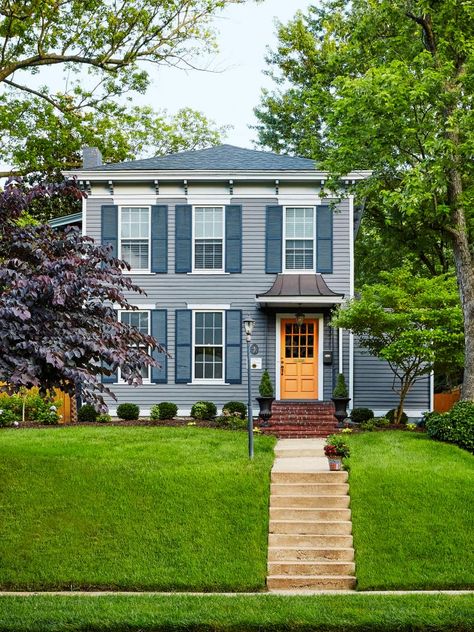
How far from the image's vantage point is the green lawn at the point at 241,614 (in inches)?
310

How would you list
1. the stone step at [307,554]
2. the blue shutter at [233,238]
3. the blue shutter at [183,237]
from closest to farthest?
the stone step at [307,554]
the blue shutter at [233,238]
the blue shutter at [183,237]

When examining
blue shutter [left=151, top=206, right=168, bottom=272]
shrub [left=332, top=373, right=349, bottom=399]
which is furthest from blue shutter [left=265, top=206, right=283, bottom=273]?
shrub [left=332, top=373, right=349, bottom=399]

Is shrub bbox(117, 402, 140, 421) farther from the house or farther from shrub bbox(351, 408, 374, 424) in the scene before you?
shrub bbox(351, 408, 374, 424)

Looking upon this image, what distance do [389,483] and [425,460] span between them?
62.2 inches

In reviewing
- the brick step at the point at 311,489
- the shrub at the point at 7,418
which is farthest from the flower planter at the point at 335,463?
the shrub at the point at 7,418

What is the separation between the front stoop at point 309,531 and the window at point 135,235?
870 centimetres

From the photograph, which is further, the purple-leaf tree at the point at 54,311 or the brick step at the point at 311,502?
the brick step at the point at 311,502

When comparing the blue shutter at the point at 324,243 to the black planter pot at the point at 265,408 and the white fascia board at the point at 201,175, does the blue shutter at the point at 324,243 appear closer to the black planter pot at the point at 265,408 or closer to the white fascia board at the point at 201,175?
the white fascia board at the point at 201,175

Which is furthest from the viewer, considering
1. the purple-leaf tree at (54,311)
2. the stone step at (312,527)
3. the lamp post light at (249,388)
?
the lamp post light at (249,388)

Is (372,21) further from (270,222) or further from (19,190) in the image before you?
(19,190)

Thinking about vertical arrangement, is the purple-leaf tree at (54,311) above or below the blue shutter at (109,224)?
below

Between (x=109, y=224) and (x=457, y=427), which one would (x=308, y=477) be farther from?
(x=109, y=224)

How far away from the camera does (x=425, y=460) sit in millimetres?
13797

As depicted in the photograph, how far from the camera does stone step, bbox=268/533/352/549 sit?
36.6ft
